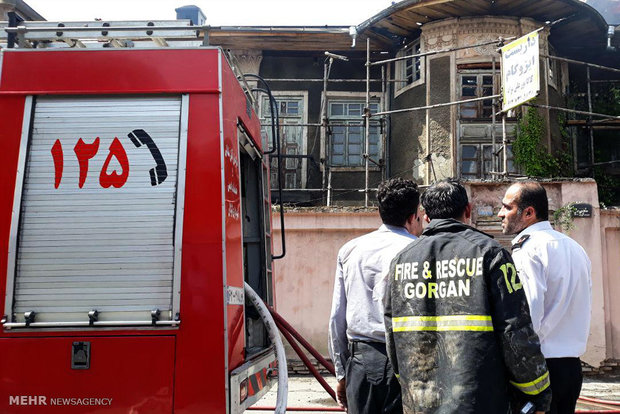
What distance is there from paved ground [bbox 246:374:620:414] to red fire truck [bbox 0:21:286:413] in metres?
3.95

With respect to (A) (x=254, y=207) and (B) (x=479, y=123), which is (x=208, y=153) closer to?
(A) (x=254, y=207)

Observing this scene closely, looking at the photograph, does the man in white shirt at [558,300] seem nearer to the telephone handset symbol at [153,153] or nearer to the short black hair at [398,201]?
the short black hair at [398,201]

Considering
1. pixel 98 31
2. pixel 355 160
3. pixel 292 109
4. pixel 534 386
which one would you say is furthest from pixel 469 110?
pixel 534 386

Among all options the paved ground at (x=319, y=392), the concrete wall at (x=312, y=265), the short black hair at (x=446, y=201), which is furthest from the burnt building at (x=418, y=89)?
the short black hair at (x=446, y=201)

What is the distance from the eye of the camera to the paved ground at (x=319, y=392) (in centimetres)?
780

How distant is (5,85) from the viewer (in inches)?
155

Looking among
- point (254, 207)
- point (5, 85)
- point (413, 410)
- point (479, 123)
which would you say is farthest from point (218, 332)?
point (479, 123)

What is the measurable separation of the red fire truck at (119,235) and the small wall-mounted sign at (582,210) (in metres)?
8.65

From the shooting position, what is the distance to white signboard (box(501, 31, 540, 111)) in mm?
10852

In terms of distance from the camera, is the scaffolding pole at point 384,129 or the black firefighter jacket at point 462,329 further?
the scaffolding pole at point 384,129

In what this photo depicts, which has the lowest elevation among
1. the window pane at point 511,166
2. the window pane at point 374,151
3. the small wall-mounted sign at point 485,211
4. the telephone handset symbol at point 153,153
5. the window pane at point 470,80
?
the telephone handset symbol at point 153,153

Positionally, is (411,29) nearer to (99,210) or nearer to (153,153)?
(153,153)

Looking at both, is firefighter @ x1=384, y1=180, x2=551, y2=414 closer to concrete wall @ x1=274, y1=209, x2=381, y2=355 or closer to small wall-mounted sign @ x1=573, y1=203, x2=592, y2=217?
concrete wall @ x1=274, y1=209, x2=381, y2=355

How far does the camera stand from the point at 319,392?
8.90 meters
